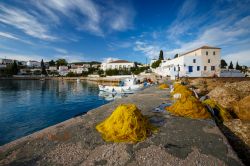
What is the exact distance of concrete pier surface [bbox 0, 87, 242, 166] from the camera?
369 centimetres

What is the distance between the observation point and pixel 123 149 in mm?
4219

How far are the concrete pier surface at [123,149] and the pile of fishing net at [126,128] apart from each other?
8.8 inches

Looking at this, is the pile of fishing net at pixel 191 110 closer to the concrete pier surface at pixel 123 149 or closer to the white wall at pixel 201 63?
the concrete pier surface at pixel 123 149

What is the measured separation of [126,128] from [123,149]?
792 millimetres

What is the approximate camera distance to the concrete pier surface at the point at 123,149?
3689mm

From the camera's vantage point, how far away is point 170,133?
521cm

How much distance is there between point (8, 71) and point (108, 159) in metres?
125

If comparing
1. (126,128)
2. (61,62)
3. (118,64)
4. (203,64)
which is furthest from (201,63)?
(61,62)

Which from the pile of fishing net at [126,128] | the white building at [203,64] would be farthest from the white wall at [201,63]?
the pile of fishing net at [126,128]

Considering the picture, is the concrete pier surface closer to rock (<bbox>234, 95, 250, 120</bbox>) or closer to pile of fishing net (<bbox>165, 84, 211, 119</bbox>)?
pile of fishing net (<bbox>165, 84, 211, 119</bbox>)

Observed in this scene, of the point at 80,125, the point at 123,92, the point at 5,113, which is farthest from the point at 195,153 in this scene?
the point at 123,92

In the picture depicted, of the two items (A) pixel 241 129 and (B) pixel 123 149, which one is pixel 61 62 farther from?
(A) pixel 241 129

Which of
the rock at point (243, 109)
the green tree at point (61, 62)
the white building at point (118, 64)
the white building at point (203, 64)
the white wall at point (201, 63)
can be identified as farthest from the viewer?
the green tree at point (61, 62)

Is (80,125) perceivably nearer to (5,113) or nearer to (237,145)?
(237,145)
